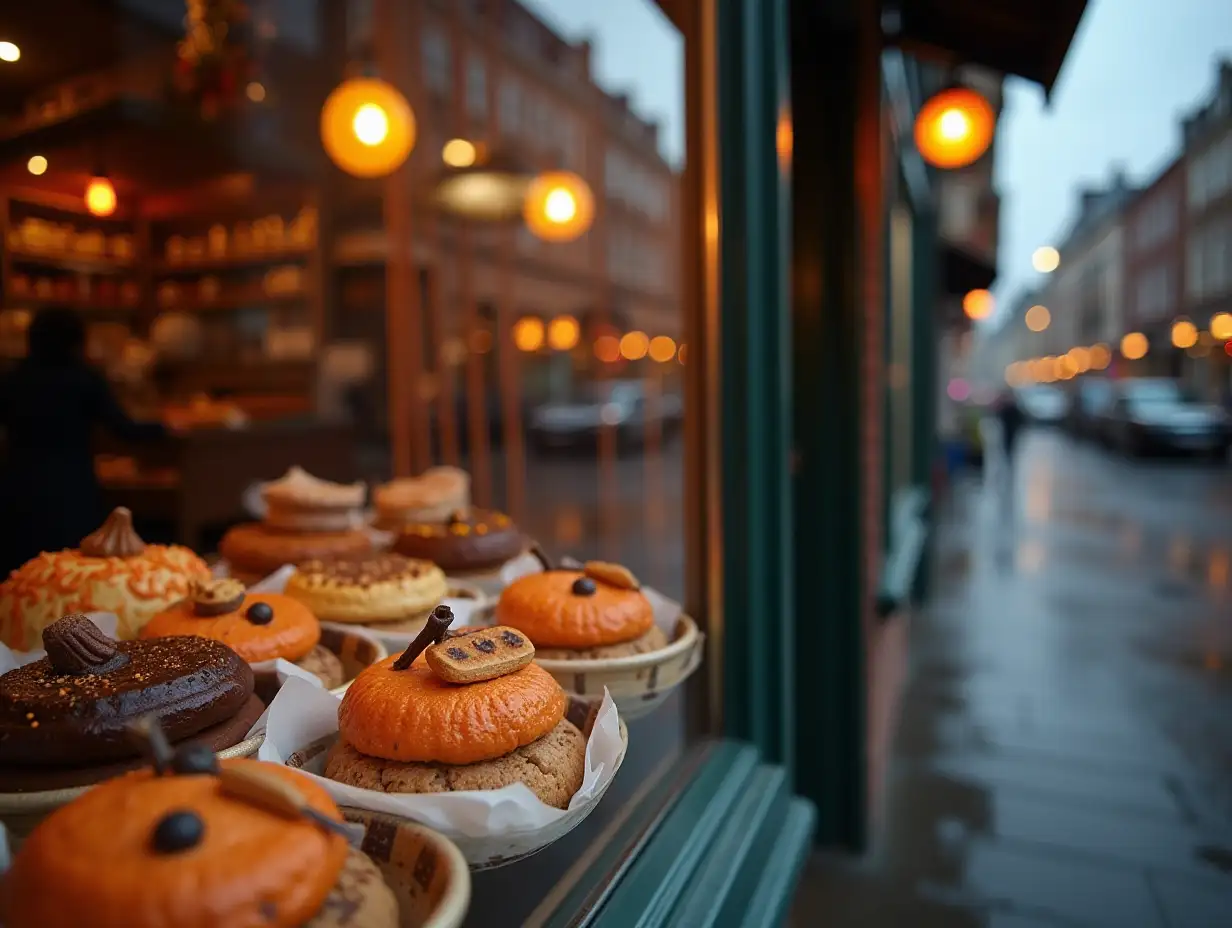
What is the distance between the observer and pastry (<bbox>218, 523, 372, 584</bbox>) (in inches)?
64.7

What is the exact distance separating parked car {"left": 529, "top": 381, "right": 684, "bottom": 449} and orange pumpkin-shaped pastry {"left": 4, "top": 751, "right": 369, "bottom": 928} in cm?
550

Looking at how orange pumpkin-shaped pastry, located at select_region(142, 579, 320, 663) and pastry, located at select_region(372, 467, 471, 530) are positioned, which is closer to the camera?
orange pumpkin-shaped pastry, located at select_region(142, 579, 320, 663)

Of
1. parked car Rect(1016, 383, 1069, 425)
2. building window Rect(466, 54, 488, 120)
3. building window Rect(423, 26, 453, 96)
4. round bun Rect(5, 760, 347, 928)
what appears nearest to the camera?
round bun Rect(5, 760, 347, 928)

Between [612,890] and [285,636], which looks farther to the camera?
[612,890]

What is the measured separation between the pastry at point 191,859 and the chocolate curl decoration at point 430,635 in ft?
1.02

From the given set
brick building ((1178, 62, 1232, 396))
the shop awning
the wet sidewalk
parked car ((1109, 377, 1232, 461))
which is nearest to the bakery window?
the shop awning

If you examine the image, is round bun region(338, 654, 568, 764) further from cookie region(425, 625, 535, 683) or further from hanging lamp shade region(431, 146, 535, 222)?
hanging lamp shade region(431, 146, 535, 222)

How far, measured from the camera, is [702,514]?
2318 millimetres

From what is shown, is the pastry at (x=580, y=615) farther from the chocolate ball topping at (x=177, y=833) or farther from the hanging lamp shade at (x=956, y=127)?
the hanging lamp shade at (x=956, y=127)

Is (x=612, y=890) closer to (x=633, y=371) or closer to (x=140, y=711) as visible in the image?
(x=140, y=711)

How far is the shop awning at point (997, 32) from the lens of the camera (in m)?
3.84

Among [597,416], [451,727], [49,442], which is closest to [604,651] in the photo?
[451,727]

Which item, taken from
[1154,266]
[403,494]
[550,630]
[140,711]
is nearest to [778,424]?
[403,494]

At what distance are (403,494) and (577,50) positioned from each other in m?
3.04
